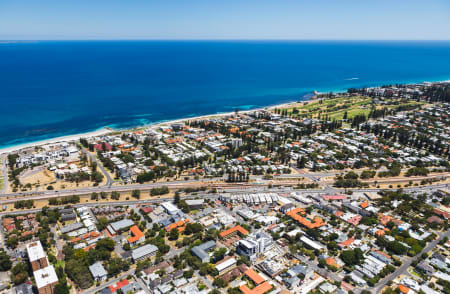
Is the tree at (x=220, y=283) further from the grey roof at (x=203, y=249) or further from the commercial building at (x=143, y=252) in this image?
the commercial building at (x=143, y=252)

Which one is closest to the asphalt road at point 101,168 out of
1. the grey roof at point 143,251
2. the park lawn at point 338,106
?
the grey roof at point 143,251

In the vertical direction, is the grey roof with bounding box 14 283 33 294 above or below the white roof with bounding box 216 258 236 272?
above

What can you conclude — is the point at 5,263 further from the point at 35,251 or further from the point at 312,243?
the point at 312,243

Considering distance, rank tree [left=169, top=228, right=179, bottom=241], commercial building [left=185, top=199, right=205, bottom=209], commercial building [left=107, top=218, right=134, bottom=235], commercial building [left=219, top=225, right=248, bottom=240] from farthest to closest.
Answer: commercial building [left=185, top=199, right=205, bottom=209]
commercial building [left=107, top=218, right=134, bottom=235]
commercial building [left=219, top=225, right=248, bottom=240]
tree [left=169, top=228, right=179, bottom=241]

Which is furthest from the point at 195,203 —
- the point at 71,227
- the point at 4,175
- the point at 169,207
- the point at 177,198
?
the point at 4,175

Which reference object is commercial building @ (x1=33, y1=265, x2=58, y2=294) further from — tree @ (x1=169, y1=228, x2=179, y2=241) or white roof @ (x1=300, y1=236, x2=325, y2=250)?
white roof @ (x1=300, y1=236, x2=325, y2=250)

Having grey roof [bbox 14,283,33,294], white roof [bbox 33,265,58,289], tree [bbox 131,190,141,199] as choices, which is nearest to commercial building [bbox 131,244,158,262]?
white roof [bbox 33,265,58,289]

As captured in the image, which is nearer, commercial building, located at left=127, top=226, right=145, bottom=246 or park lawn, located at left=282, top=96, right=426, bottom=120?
commercial building, located at left=127, top=226, right=145, bottom=246
